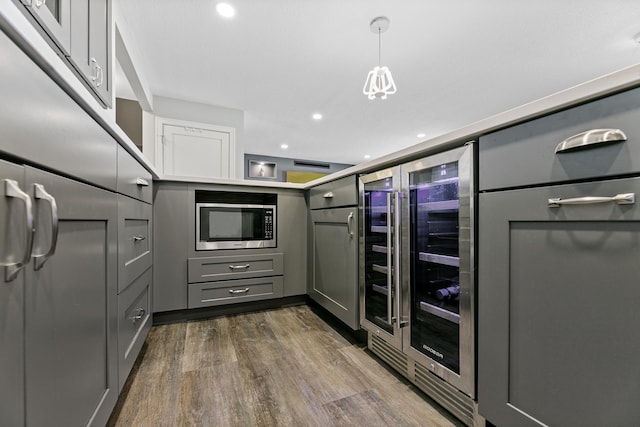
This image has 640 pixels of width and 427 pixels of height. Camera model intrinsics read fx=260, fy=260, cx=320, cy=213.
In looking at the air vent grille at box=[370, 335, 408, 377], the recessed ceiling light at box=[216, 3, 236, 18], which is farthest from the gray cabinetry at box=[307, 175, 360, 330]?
the recessed ceiling light at box=[216, 3, 236, 18]

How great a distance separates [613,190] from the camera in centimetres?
64

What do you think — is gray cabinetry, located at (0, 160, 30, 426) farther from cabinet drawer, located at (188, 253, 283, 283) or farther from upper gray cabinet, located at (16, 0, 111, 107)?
cabinet drawer, located at (188, 253, 283, 283)

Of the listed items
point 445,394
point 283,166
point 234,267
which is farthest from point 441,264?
point 283,166

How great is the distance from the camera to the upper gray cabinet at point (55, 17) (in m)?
0.69

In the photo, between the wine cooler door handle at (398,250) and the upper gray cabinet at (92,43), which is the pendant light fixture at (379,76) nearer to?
the wine cooler door handle at (398,250)

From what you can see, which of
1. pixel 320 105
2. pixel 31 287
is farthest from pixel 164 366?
pixel 320 105

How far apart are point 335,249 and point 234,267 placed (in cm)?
88

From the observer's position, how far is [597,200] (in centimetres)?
65

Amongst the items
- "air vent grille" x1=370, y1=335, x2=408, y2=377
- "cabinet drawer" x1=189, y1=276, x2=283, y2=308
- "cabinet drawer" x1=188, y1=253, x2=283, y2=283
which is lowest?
"air vent grille" x1=370, y1=335, x2=408, y2=377

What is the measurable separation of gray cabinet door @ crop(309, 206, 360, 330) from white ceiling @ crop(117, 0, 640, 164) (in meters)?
1.57

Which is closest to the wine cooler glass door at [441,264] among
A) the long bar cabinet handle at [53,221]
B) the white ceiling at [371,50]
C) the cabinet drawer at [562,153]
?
the cabinet drawer at [562,153]

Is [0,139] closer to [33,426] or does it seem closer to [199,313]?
[33,426]

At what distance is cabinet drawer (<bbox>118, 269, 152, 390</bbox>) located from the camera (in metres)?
1.05

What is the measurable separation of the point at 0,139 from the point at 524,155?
1.23 m
